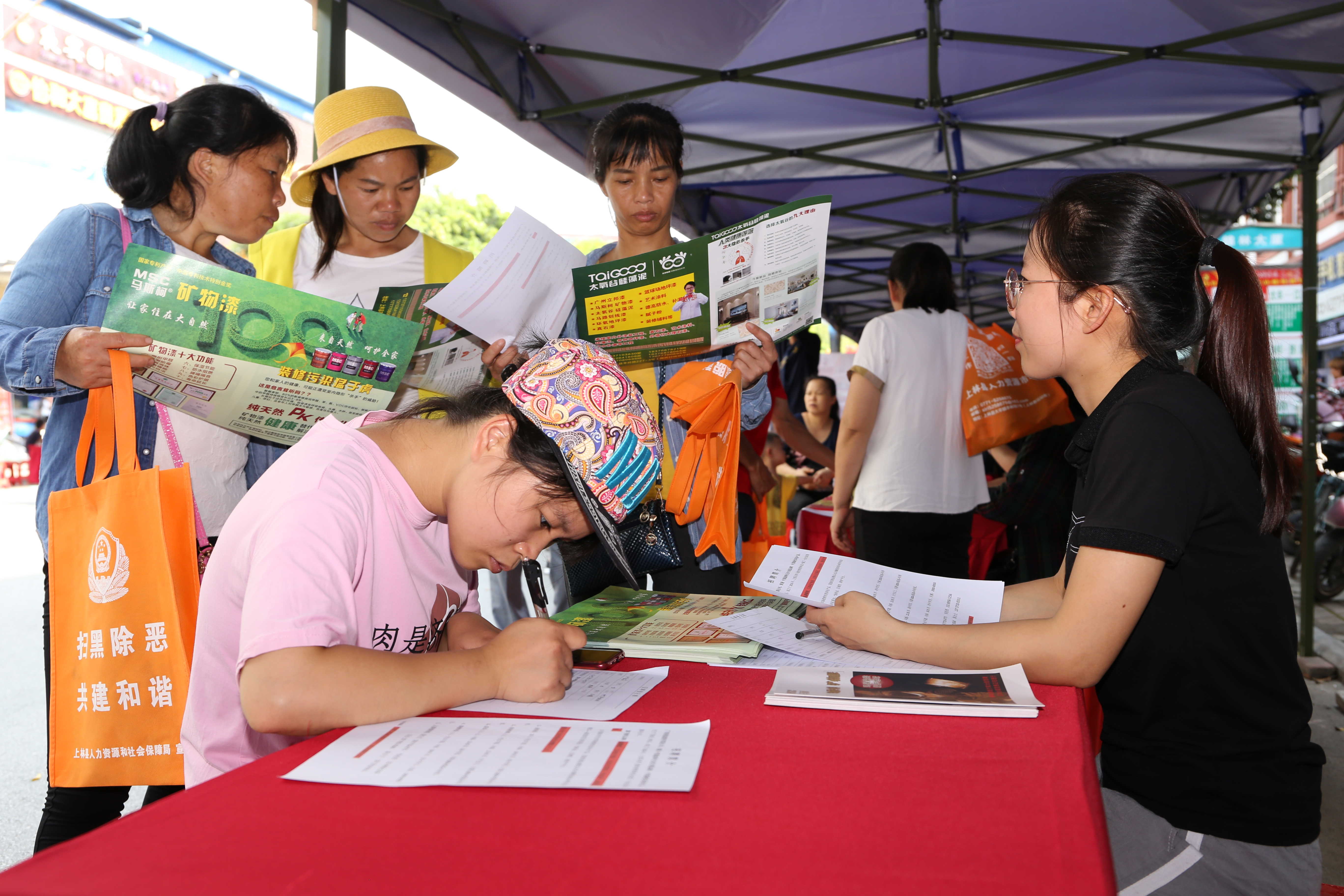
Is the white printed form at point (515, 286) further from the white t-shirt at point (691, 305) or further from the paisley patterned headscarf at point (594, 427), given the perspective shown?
the paisley patterned headscarf at point (594, 427)

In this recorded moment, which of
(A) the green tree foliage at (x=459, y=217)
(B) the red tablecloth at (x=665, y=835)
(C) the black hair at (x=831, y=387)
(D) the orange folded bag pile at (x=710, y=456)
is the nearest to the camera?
(B) the red tablecloth at (x=665, y=835)

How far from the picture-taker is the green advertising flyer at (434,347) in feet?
6.21

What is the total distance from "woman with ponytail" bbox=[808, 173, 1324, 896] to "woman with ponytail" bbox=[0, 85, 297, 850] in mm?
1296

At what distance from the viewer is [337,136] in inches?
85.1

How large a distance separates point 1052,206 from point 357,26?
224cm

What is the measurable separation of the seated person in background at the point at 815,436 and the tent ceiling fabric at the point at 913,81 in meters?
1.29

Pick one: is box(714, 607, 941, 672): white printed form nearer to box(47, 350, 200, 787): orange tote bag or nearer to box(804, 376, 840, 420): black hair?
box(47, 350, 200, 787): orange tote bag

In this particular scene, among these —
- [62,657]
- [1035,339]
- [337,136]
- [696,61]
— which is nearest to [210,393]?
[62,657]

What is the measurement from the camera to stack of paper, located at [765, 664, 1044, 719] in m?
1.03

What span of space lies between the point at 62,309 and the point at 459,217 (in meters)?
17.4

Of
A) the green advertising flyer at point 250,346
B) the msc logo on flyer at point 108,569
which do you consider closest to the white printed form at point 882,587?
the green advertising flyer at point 250,346

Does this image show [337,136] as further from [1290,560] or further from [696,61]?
[1290,560]

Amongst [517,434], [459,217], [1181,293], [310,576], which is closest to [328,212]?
[517,434]

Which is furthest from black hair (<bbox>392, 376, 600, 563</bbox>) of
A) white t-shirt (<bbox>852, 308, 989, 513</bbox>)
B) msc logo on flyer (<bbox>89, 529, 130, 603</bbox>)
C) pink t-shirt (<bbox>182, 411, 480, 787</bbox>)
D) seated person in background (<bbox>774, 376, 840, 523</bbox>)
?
seated person in background (<bbox>774, 376, 840, 523</bbox>)
